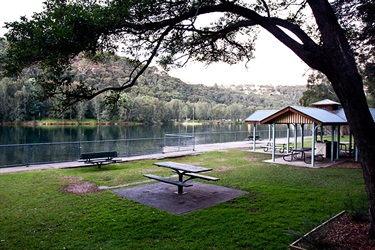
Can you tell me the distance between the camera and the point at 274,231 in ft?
18.2

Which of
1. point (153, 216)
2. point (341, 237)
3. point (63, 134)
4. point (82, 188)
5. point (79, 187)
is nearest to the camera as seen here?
point (341, 237)

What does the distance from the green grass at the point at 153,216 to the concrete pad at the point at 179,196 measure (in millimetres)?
323

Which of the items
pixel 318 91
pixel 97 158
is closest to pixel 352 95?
pixel 97 158

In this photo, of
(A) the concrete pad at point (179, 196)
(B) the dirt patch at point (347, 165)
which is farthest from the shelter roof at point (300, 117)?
(A) the concrete pad at point (179, 196)

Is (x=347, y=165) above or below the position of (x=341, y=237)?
below

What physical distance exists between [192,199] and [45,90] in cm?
446

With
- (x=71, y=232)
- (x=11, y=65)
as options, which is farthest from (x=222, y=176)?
(x=11, y=65)

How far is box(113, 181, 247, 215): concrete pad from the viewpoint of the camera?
7.27m

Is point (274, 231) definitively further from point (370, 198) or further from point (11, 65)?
point (11, 65)

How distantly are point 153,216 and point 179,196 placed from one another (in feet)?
5.93

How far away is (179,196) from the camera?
8219mm

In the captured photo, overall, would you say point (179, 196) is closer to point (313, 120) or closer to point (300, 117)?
point (313, 120)

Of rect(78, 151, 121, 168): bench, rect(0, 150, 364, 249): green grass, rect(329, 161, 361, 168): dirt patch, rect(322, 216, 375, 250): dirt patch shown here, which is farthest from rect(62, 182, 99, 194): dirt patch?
rect(329, 161, 361, 168): dirt patch

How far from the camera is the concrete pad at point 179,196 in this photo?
727cm
